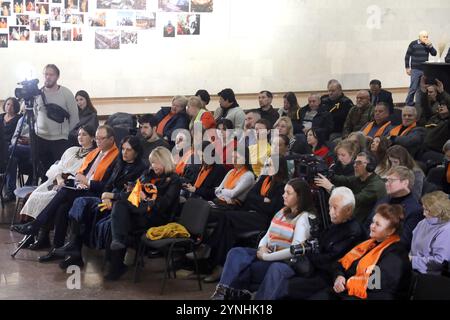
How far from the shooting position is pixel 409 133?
9422mm

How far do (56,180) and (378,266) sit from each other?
391 centimetres

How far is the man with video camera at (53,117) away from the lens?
31.4 ft

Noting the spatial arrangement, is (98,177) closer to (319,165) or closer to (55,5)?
(319,165)

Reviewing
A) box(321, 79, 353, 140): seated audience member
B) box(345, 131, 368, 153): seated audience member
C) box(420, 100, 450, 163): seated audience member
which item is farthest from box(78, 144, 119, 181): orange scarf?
box(321, 79, 353, 140): seated audience member

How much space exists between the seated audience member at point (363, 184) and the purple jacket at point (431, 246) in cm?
88

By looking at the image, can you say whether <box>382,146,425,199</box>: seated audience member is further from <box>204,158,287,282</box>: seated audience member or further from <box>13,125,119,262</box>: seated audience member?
<box>13,125,119,262</box>: seated audience member

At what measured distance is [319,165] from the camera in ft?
22.9

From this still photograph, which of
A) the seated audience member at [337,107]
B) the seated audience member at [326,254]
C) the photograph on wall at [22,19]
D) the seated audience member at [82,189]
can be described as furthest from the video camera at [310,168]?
the photograph on wall at [22,19]

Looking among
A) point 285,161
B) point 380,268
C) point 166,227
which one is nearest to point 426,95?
point 285,161

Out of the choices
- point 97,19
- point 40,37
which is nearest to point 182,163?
point 40,37

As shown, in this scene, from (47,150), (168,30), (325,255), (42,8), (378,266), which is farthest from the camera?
(168,30)

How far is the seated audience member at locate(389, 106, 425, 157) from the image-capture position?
930 cm

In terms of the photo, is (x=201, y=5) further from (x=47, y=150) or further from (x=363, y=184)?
(x=363, y=184)

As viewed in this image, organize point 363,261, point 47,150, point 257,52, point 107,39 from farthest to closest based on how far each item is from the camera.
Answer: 1. point 257,52
2. point 107,39
3. point 47,150
4. point 363,261
